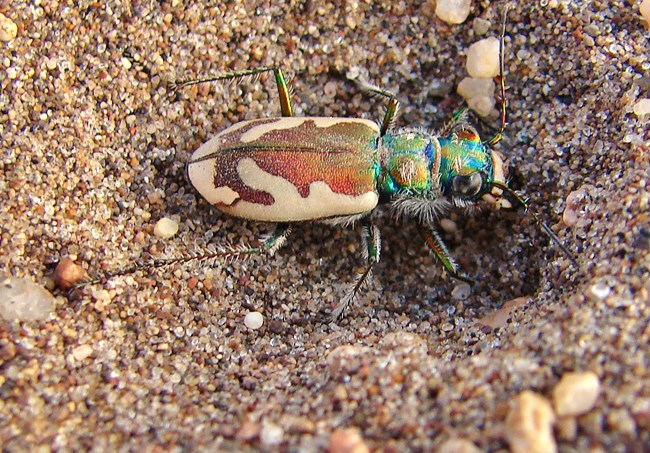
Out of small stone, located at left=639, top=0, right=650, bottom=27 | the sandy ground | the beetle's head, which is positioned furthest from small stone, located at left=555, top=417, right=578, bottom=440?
small stone, located at left=639, top=0, right=650, bottom=27

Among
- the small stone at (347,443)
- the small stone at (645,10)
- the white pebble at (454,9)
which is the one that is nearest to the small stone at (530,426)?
the small stone at (347,443)

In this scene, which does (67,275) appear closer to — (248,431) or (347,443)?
(248,431)

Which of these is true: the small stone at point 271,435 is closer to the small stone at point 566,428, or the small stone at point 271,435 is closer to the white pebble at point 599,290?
the small stone at point 566,428

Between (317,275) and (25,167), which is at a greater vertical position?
(25,167)

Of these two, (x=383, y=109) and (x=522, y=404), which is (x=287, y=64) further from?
(x=522, y=404)

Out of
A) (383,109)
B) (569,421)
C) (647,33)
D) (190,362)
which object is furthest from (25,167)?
(647,33)

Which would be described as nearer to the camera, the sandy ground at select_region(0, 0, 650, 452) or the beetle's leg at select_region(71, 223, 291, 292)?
the sandy ground at select_region(0, 0, 650, 452)

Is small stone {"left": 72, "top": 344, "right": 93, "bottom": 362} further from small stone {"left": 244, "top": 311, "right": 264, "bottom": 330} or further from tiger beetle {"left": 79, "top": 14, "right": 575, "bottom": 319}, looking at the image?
small stone {"left": 244, "top": 311, "right": 264, "bottom": 330}
